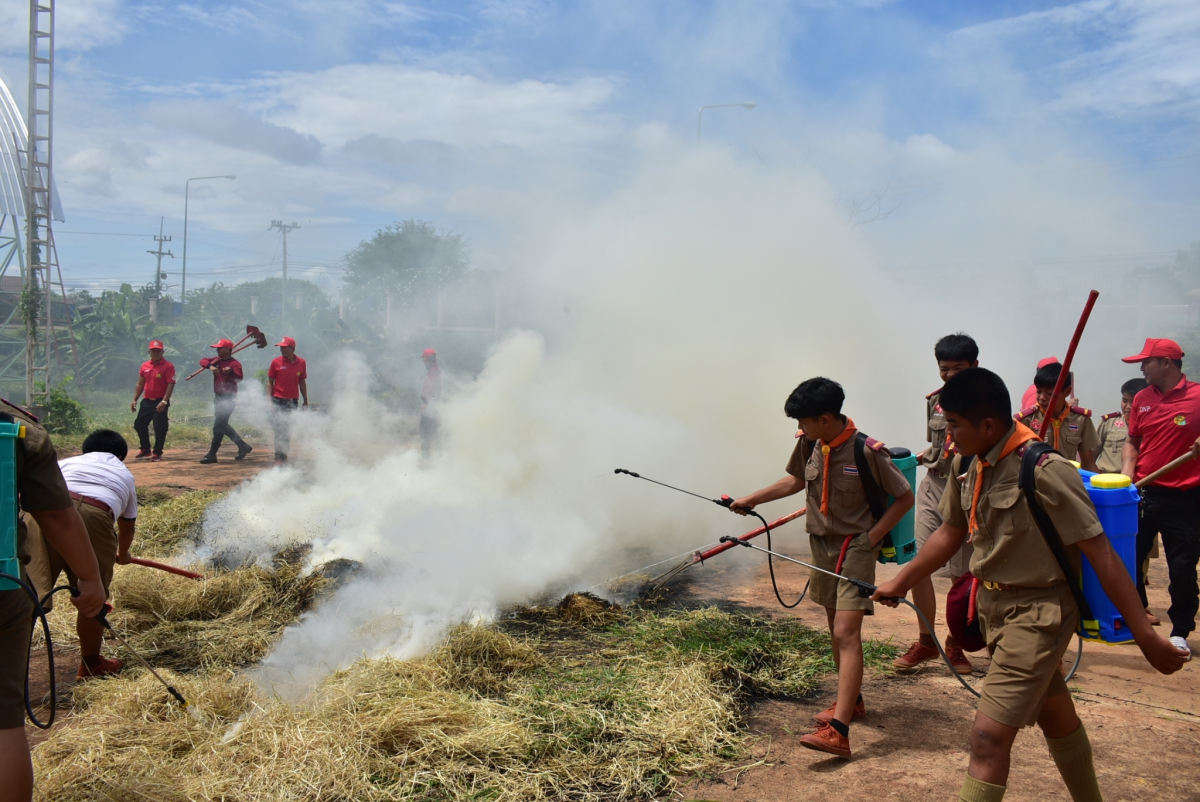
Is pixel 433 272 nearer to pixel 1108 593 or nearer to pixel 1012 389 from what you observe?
pixel 1012 389

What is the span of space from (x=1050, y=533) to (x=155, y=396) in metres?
13.0

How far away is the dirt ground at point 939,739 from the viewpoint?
3.24m

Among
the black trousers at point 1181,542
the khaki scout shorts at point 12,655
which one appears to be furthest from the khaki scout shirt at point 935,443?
the khaki scout shorts at point 12,655

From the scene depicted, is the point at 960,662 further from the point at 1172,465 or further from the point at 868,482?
the point at 1172,465

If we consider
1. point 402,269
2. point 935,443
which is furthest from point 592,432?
point 402,269

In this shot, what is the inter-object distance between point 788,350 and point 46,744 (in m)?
10.1

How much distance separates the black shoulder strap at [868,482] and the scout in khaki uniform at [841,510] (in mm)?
16

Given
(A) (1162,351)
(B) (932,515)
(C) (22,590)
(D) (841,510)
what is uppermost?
(A) (1162,351)

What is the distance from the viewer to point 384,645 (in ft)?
15.3

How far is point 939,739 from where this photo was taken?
3701 mm

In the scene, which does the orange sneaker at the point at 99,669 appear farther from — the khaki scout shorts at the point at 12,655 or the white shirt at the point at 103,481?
the khaki scout shorts at the point at 12,655

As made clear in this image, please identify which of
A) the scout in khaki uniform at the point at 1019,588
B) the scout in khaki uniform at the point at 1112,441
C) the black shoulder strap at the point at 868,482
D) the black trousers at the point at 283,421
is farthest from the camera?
the black trousers at the point at 283,421

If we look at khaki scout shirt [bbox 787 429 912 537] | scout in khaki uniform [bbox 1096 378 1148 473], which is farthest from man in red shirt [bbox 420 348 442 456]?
khaki scout shirt [bbox 787 429 912 537]

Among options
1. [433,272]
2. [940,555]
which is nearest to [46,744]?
[940,555]
